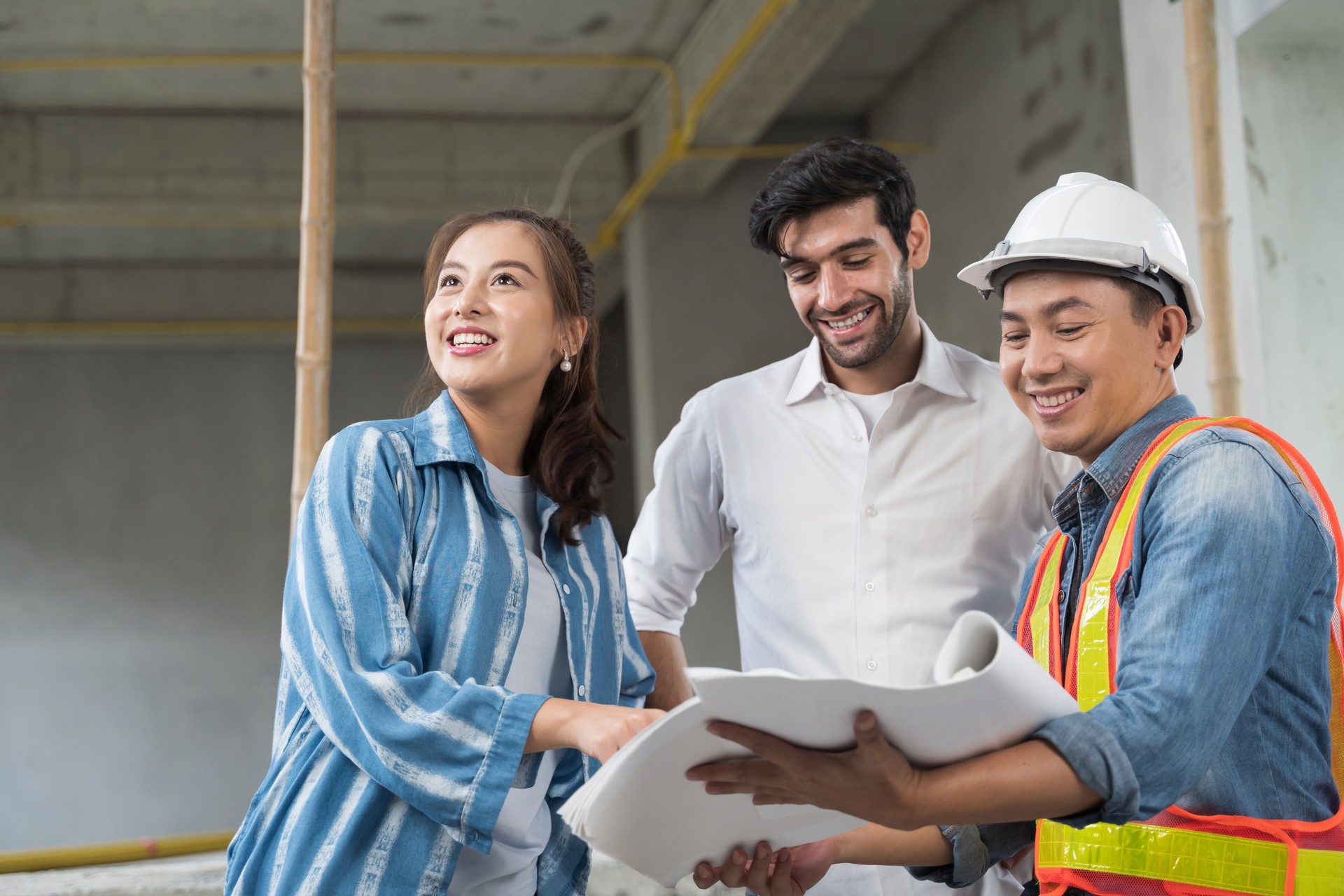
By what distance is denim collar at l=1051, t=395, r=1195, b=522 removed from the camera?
1448 millimetres

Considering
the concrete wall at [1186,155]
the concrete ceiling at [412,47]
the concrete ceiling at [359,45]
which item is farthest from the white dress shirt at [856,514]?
the concrete ceiling at [412,47]

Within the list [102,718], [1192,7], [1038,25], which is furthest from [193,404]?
[1192,7]

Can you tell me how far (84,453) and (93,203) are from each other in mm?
3988

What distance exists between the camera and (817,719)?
106cm

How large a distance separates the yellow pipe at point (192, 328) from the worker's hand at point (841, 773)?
359 inches

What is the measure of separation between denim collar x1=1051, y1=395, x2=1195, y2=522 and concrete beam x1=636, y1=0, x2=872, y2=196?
4.25 metres

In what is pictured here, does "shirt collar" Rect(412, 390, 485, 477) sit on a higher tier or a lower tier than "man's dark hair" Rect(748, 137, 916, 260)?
lower

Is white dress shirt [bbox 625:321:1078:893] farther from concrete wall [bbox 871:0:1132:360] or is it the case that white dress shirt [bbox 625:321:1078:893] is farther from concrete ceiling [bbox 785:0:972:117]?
concrete ceiling [bbox 785:0:972:117]

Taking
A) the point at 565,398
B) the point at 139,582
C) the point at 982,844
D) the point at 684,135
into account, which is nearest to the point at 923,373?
the point at 565,398

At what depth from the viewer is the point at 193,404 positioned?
1123cm

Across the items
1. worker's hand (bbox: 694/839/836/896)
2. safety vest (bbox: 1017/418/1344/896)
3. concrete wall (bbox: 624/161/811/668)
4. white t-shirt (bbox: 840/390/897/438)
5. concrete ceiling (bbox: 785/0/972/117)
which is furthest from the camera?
concrete wall (bbox: 624/161/811/668)

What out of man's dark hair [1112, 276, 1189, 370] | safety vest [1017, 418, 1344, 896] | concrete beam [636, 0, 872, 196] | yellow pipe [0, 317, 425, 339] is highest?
concrete beam [636, 0, 872, 196]

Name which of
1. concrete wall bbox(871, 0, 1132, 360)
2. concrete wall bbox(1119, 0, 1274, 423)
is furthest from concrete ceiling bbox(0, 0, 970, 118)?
concrete wall bbox(1119, 0, 1274, 423)

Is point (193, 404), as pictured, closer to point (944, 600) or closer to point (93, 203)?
point (93, 203)
